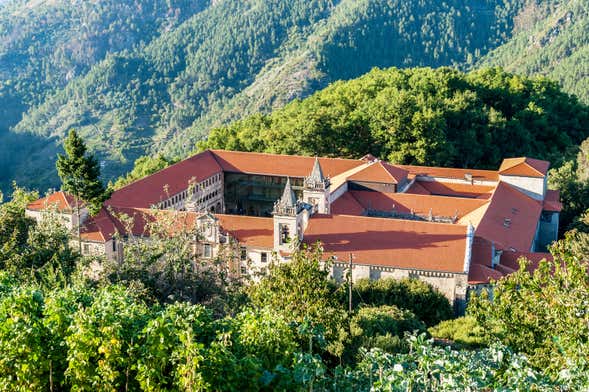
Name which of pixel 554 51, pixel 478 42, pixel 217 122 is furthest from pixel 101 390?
pixel 478 42

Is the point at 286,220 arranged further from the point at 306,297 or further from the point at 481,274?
the point at 306,297

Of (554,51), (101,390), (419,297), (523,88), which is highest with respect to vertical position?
(554,51)

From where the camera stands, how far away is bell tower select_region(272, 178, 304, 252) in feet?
142

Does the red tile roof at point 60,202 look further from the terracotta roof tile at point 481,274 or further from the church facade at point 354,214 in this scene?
the terracotta roof tile at point 481,274

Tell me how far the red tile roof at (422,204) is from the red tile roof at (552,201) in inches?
290

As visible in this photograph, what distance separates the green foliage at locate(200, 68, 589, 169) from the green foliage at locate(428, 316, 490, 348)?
1431 inches

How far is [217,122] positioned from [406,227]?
111 m

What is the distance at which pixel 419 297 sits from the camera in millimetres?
39812

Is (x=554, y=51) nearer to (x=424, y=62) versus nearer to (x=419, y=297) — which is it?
(x=424, y=62)

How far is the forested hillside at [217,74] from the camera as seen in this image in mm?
154625

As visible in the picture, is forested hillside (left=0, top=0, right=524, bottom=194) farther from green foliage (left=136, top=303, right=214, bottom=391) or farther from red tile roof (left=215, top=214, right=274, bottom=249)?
green foliage (left=136, top=303, right=214, bottom=391)

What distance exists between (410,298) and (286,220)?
8.61 metres

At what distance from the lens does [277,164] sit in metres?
63.2

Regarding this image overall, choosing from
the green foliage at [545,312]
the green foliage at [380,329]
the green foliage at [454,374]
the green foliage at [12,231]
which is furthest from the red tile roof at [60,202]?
the green foliage at [454,374]
